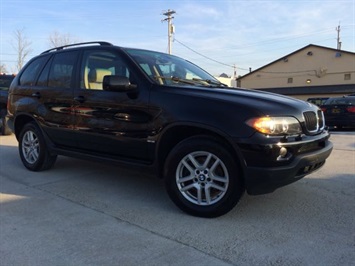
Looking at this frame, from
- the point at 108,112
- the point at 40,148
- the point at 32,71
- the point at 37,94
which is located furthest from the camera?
the point at 32,71

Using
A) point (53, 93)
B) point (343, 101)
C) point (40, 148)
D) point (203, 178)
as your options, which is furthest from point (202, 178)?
point (343, 101)

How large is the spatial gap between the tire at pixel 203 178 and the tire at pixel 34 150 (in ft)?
8.57

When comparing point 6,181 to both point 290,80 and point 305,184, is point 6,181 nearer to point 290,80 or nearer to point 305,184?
point 305,184

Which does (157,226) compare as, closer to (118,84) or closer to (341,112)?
(118,84)

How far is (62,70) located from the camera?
17.6 ft

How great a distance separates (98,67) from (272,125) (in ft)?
8.35

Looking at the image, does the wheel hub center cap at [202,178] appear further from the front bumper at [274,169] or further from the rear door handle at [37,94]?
the rear door handle at [37,94]

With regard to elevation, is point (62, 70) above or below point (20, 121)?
above

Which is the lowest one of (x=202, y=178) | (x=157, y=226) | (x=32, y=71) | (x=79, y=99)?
(x=157, y=226)

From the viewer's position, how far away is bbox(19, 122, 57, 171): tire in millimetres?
5703

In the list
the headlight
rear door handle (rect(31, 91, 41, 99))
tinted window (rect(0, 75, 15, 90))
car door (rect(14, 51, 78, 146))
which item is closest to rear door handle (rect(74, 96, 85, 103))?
car door (rect(14, 51, 78, 146))

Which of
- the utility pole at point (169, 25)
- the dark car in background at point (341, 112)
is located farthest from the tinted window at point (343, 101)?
the utility pole at point (169, 25)

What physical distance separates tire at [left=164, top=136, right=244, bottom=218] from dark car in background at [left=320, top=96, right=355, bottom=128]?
11.0m

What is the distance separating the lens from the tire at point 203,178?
142 inches
